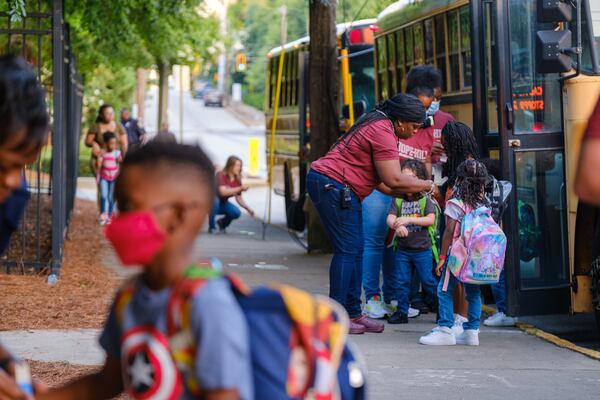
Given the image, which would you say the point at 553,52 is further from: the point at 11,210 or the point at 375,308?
the point at 11,210

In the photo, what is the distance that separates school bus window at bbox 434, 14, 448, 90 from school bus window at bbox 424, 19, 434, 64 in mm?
176

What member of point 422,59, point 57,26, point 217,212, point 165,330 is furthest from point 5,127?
point 217,212

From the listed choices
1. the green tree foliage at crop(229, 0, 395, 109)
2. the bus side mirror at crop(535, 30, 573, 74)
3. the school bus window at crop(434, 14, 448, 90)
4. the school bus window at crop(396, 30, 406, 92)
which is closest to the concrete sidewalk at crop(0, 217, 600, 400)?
the bus side mirror at crop(535, 30, 573, 74)

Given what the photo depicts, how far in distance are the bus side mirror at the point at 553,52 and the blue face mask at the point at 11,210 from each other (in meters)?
5.54

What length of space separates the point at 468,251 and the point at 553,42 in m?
1.47

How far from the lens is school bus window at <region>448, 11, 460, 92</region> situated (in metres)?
10.9

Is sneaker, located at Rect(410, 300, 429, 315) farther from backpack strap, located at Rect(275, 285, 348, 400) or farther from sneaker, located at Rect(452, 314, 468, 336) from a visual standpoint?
backpack strap, located at Rect(275, 285, 348, 400)

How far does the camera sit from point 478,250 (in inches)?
322

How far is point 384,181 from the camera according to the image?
8.41 meters

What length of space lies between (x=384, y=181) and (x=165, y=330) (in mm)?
5762

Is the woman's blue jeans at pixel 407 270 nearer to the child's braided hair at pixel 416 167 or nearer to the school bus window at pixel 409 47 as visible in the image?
the child's braided hair at pixel 416 167

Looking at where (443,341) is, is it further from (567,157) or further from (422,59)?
(422,59)

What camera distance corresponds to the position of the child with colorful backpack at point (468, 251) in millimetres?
8164

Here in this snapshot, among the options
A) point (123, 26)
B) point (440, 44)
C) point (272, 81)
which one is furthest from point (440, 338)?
point (272, 81)
